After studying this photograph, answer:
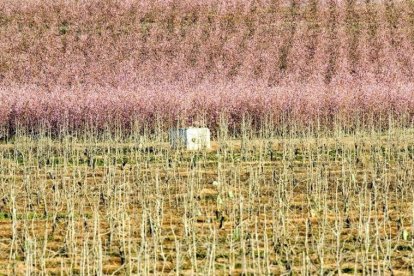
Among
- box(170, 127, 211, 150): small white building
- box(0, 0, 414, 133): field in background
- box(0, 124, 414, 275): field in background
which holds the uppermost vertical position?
box(0, 0, 414, 133): field in background

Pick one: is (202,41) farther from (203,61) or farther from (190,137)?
(190,137)

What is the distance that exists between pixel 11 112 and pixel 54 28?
11.4m

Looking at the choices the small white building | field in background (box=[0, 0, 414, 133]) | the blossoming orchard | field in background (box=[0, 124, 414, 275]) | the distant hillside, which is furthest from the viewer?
the distant hillside

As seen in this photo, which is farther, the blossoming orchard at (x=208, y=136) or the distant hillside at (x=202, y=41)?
the distant hillside at (x=202, y=41)

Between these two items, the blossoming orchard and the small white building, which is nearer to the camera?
the blossoming orchard

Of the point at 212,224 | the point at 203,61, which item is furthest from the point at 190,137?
the point at 203,61

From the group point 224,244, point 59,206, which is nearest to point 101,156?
point 59,206

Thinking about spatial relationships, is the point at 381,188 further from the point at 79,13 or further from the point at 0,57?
the point at 79,13

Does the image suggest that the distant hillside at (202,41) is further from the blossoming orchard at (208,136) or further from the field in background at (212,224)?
the field in background at (212,224)

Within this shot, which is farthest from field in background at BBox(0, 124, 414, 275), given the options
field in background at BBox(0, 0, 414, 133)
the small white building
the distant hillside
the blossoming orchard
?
the distant hillside

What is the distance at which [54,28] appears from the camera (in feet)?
110

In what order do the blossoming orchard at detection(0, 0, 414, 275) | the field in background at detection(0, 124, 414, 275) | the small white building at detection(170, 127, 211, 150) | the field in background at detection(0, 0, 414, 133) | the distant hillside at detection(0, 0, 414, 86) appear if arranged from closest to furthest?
the field in background at detection(0, 124, 414, 275) → the blossoming orchard at detection(0, 0, 414, 275) → the small white building at detection(170, 127, 211, 150) → the field in background at detection(0, 0, 414, 133) → the distant hillside at detection(0, 0, 414, 86)

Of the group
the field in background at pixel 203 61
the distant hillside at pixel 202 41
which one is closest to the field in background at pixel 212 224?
the field in background at pixel 203 61

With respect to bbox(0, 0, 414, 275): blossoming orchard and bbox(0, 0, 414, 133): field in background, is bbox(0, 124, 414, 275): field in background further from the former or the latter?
bbox(0, 0, 414, 133): field in background
